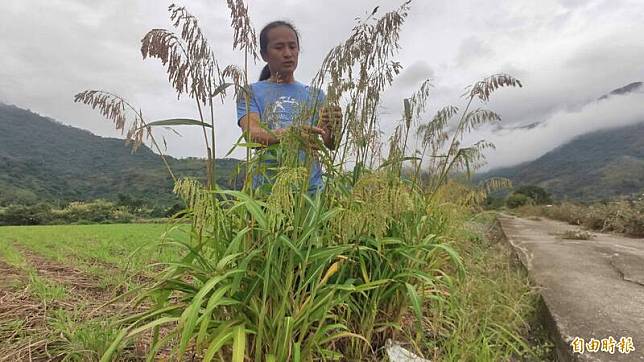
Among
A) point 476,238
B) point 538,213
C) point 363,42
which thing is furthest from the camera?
point 538,213

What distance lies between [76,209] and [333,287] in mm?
34482

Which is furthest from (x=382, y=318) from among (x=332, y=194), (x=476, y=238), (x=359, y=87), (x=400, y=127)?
(x=476, y=238)

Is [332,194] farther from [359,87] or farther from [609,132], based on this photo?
[609,132]

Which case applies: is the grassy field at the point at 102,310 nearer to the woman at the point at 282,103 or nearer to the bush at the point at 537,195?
the woman at the point at 282,103

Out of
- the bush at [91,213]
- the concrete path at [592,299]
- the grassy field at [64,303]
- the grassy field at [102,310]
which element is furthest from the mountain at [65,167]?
the concrete path at [592,299]

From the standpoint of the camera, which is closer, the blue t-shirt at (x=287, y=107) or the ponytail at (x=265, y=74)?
the blue t-shirt at (x=287, y=107)

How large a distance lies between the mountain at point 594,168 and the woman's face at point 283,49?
28.8 ft

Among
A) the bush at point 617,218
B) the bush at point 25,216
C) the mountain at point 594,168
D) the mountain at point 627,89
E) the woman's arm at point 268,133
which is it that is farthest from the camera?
the mountain at point 627,89

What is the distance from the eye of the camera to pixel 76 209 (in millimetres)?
29672

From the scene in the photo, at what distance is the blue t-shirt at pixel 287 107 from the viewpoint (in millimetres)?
1535

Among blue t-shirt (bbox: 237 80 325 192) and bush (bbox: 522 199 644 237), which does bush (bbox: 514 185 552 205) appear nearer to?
bush (bbox: 522 199 644 237)

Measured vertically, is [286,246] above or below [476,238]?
above

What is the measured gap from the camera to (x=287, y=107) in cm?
237

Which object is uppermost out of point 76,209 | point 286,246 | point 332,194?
point 332,194
